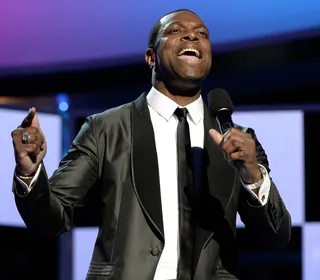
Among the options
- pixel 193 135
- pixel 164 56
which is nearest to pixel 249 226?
pixel 193 135

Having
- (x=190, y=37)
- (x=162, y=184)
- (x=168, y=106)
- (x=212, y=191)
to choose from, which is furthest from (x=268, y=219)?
(x=190, y=37)

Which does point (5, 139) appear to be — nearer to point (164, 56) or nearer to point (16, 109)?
point (16, 109)

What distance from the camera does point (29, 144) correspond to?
1.67 metres

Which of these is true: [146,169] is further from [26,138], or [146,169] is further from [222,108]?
[26,138]

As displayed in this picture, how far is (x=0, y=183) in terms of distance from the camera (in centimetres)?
320

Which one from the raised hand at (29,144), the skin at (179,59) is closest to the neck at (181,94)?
the skin at (179,59)

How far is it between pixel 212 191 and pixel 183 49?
0.37m

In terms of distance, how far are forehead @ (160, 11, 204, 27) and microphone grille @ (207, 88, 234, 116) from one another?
9.0 inches

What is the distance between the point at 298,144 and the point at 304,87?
36 centimetres

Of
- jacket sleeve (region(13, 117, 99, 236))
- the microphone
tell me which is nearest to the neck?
the microphone

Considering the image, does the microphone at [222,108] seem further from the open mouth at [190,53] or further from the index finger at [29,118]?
the index finger at [29,118]

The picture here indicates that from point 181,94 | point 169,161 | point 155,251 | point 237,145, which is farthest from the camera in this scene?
point 181,94

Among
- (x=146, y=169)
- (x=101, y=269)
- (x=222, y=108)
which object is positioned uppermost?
(x=222, y=108)

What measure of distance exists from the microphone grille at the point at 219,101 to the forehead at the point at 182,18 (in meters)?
0.23
